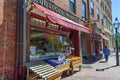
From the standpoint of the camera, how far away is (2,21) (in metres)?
7.02

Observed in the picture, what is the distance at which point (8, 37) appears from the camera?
727 cm

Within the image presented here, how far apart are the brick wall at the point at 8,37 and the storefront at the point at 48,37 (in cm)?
75

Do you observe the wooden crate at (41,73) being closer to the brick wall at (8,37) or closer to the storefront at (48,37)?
the storefront at (48,37)

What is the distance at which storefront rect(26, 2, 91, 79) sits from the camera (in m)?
8.72

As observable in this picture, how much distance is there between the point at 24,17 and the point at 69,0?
24.8ft

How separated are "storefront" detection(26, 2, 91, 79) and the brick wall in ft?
2.47

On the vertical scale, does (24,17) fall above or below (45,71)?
above

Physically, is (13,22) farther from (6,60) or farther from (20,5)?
(6,60)

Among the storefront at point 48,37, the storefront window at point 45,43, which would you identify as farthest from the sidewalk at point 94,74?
the storefront window at point 45,43

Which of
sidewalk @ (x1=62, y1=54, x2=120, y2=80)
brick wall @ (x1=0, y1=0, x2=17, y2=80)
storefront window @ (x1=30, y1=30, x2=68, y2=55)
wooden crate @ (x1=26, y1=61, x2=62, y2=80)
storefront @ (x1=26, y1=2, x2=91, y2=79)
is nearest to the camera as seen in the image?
brick wall @ (x1=0, y1=0, x2=17, y2=80)

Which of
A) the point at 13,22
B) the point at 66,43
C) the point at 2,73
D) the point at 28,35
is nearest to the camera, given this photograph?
the point at 2,73

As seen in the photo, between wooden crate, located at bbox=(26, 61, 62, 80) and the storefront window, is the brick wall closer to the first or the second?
wooden crate, located at bbox=(26, 61, 62, 80)

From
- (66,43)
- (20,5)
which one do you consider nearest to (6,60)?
(20,5)

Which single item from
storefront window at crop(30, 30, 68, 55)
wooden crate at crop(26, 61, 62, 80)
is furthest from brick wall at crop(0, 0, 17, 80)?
storefront window at crop(30, 30, 68, 55)
